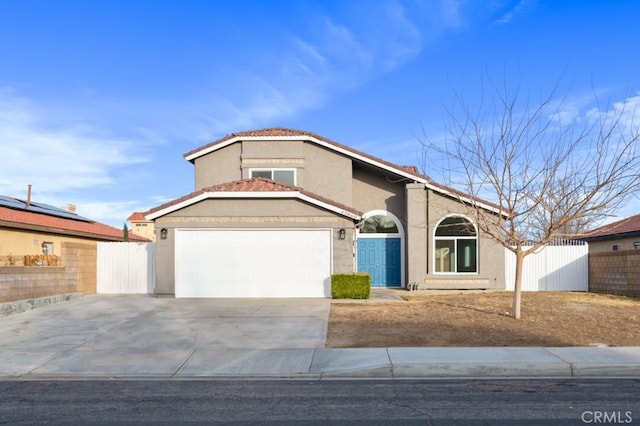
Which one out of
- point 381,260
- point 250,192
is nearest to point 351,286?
point 250,192

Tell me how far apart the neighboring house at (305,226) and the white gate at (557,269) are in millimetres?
1602

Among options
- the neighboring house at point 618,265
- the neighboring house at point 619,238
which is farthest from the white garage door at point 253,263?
the neighboring house at point 619,238

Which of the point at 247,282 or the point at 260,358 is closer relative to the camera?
the point at 260,358

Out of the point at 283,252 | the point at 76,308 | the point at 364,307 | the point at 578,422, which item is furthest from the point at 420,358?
the point at 76,308

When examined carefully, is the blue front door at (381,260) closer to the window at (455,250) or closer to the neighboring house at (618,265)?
the window at (455,250)

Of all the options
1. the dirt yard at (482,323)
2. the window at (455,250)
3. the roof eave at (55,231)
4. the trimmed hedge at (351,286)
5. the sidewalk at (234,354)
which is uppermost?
the roof eave at (55,231)

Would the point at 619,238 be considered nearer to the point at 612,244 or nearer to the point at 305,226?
the point at 612,244

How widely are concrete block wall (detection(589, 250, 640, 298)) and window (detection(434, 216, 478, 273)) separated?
4.86 meters

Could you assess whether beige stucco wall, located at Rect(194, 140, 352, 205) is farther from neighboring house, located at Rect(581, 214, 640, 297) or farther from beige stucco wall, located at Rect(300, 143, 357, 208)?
neighboring house, located at Rect(581, 214, 640, 297)

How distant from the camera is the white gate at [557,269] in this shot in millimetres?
23094

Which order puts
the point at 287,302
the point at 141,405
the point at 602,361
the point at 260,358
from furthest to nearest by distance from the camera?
the point at 287,302, the point at 260,358, the point at 602,361, the point at 141,405

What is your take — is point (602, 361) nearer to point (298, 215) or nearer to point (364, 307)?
point (364, 307)

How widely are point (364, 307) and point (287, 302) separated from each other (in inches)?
106

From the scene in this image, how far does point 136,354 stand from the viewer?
37.2ft
